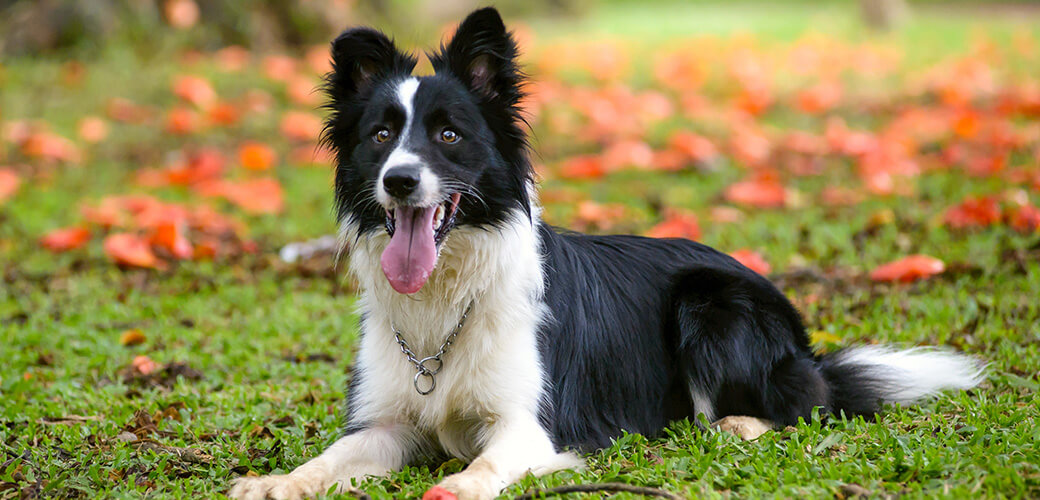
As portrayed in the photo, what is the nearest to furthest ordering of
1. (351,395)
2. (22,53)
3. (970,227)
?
(351,395) < (970,227) < (22,53)

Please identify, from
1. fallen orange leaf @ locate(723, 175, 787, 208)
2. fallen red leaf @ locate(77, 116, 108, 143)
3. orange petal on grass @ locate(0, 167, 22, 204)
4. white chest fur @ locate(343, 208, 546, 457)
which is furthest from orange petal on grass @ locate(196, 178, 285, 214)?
white chest fur @ locate(343, 208, 546, 457)

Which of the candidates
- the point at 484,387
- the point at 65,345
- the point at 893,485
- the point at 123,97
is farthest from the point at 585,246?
the point at 123,97

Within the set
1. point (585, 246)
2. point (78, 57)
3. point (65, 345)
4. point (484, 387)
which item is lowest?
point (65, 345)

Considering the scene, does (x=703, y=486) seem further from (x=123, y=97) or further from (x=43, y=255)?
(x=123, y=97)

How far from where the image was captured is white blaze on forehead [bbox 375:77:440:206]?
3.19m

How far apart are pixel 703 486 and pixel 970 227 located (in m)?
4.22

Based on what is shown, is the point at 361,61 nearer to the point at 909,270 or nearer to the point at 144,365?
the point at 144,365

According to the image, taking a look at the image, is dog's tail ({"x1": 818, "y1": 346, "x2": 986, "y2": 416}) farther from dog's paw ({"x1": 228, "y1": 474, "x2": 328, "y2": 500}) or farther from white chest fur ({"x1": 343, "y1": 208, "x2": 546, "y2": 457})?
dog's paw ({"x1": 228, "y1": 474, "x2": 328, "y2": 500})

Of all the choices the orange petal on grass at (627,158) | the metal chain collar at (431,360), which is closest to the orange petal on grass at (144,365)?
the metal chain collar at (431,360)

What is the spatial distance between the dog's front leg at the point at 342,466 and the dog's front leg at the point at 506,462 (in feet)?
1.20

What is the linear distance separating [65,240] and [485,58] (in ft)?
15.4

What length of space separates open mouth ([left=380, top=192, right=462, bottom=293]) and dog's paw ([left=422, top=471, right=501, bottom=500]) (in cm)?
66

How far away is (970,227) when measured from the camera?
6.42 metres

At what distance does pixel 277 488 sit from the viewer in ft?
10.3
